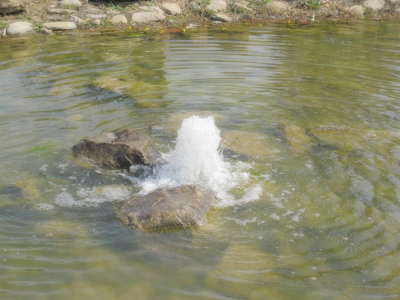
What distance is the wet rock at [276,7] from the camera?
15886 mm

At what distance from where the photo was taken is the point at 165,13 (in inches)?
596

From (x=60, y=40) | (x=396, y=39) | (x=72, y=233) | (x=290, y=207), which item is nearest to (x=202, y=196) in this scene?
(x=290, y=207)

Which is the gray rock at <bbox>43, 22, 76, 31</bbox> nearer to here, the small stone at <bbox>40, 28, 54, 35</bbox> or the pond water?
the small stone at <bbox>40, 28, 54, 35</bbox>

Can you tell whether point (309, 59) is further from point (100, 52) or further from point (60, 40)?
point (60, 40)

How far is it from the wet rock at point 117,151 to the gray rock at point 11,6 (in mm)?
9814

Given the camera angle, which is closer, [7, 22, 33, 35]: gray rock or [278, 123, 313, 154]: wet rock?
[278, 123, 313, 154]: wet rock

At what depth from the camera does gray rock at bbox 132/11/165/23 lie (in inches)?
567

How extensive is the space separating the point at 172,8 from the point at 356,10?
6.79 m

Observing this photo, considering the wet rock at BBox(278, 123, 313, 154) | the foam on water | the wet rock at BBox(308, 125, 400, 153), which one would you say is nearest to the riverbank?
the wet rock at BBox(278, 123, 313, 154)

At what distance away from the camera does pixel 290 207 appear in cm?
478

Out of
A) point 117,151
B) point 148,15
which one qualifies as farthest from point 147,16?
point 117,151

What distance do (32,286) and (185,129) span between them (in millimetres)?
2694

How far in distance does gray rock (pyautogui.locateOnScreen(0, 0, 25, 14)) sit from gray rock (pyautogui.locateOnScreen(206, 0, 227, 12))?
20.1ft

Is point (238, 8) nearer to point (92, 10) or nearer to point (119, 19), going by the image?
point (119, 19)
